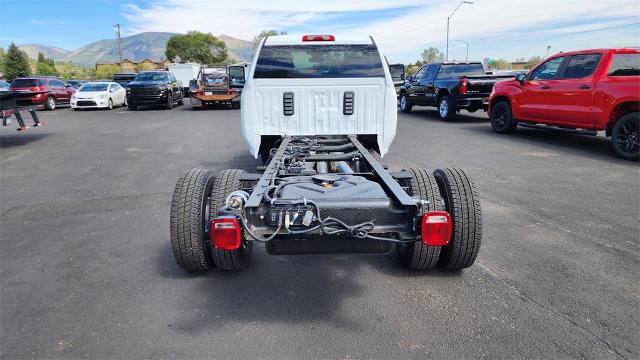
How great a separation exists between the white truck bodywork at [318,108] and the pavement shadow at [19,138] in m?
8.15

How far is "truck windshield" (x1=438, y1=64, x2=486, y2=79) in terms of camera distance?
1446cm

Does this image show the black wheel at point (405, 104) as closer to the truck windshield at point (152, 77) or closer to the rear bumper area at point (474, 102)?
the rear bumper area at point (474, 102)

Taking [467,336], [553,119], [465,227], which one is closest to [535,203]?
[465,227]

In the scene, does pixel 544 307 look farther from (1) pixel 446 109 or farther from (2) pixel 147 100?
(2) pixel 147 100

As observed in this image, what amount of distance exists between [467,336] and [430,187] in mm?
1084

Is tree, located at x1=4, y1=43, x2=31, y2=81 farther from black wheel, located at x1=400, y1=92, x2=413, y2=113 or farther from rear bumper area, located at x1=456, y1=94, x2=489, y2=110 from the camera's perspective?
rear bumper area, located at x1=456, y1=94, x2=489, y2=110

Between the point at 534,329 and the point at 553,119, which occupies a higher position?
the point at 553,119

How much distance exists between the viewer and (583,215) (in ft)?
16.8

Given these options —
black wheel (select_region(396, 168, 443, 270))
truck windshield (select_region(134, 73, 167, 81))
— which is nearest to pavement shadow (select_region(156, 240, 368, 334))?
black wheel (select_region(396, 168, 443, 270))

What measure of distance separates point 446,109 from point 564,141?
4.33m

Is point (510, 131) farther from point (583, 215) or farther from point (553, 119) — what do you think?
point (583, 215)

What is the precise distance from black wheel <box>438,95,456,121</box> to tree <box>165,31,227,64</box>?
88086 millimetres

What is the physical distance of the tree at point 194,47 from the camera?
95.3 m

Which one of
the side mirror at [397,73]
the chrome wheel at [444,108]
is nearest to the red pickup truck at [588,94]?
the chrome wheel at [444,108]
